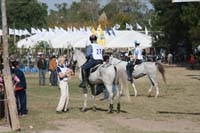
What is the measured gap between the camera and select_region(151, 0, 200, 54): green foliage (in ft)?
189

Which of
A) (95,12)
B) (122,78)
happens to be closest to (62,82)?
(122,78)

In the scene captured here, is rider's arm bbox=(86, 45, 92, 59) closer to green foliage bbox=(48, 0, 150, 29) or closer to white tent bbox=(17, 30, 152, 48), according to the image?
white tent bbox=(17, 30, 152, 48)

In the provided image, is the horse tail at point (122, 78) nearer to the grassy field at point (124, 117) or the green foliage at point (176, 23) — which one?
the grassy field at point (124, 117)

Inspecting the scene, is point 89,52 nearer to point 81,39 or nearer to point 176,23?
point 81,39

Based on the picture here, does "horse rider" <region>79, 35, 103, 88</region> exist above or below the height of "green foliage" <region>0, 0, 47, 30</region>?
below

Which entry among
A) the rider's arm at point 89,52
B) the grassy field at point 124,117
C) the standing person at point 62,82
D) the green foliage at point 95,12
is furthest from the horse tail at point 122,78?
the green foliage at point 95,12

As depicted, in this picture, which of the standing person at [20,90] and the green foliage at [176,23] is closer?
the standing person at [20,90]

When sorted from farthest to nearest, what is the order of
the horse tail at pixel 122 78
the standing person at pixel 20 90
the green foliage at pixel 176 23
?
the green foliage at pixel 176 23 → the horse tail at pixel 122 78 → the standing person at pixel 20 90

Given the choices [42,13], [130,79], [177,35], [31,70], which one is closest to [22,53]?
[31,70]

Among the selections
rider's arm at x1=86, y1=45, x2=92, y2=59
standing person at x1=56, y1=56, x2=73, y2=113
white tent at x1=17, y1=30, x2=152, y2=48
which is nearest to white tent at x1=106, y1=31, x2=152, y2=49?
white tent at x1=17, y1=30, x2=152, y2=48

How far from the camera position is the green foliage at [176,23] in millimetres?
57750

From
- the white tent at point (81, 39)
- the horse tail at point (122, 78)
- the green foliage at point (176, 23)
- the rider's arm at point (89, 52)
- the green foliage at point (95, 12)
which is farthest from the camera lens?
the green foliage at point (95, 12)

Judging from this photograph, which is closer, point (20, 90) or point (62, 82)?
point (20, 90)

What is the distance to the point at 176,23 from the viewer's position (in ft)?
219
